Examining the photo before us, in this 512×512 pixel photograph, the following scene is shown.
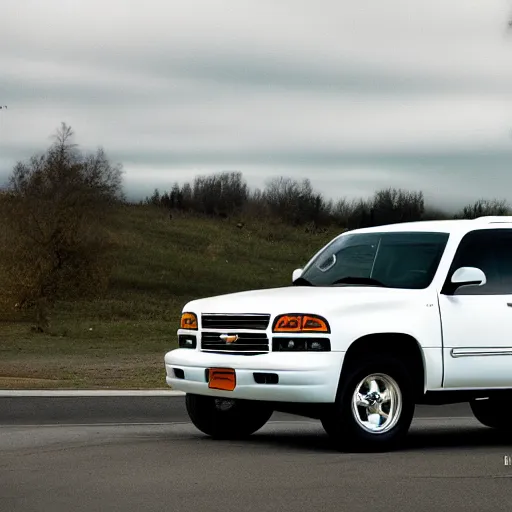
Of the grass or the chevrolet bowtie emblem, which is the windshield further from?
the grass

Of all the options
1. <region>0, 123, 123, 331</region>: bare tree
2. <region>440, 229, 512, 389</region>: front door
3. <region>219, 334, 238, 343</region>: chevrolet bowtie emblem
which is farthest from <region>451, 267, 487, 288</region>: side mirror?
<region>0, 123, 123, 331</region>: bare tree

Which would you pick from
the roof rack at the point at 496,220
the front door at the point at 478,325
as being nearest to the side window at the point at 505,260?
the front door at the point at 478,325

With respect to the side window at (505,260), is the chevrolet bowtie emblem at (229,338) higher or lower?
lower

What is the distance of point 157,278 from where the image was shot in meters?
108

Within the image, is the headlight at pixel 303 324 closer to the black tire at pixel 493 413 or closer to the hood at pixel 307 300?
the hood at pixel 307 300

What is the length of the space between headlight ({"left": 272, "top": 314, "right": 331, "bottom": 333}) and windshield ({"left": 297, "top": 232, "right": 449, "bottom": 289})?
3.67 feet

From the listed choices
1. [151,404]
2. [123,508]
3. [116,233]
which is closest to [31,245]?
[116,233]

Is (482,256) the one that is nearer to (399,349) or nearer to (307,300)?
(399,349)

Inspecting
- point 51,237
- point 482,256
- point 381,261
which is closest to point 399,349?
point 381,261

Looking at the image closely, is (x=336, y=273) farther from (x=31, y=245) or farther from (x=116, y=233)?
(x=116, y=233)

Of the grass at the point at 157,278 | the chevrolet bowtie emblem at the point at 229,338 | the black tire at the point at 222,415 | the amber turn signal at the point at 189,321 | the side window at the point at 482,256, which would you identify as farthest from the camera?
the grass at the point at 157,278

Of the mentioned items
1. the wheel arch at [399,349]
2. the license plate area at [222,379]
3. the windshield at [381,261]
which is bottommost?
the license plate area at [222,379]

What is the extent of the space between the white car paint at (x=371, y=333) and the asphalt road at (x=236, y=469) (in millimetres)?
614

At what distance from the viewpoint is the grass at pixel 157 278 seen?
63094mm
